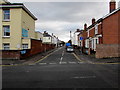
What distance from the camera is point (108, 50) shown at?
63.3 feet

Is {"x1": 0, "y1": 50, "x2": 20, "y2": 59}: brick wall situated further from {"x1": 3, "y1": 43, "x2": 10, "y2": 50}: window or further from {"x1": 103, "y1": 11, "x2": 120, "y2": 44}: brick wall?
{"x1": 103, "y1": 11, "x2": 120, "y2": 44}: brick wall

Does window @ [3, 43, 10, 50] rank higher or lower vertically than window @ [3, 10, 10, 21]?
lower

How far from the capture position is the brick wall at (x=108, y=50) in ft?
62.8

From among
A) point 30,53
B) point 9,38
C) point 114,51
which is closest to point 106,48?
point 114,51

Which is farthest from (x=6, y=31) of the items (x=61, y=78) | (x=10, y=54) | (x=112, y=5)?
(x=112, y=5)

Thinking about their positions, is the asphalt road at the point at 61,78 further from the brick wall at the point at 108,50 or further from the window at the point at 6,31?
the window at the point at 6,31

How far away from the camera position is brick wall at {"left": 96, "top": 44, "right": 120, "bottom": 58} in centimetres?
1914

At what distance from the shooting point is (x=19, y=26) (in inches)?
874

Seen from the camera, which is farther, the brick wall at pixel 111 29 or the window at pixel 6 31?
the window at pixel 6 31

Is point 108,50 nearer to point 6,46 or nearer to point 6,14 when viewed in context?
point 6,46

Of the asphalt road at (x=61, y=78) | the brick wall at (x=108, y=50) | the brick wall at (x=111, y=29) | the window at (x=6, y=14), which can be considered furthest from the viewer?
the window at (x=6, y=14)

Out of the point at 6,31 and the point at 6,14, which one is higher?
the point at 6,14

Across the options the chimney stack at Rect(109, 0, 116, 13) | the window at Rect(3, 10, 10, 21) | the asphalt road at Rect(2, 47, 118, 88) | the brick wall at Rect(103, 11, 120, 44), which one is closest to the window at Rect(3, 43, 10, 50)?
the window at Rect(3, 10, 10, 21)

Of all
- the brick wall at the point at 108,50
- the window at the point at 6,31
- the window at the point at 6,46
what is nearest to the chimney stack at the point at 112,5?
the brick wall at the point at 108,50
